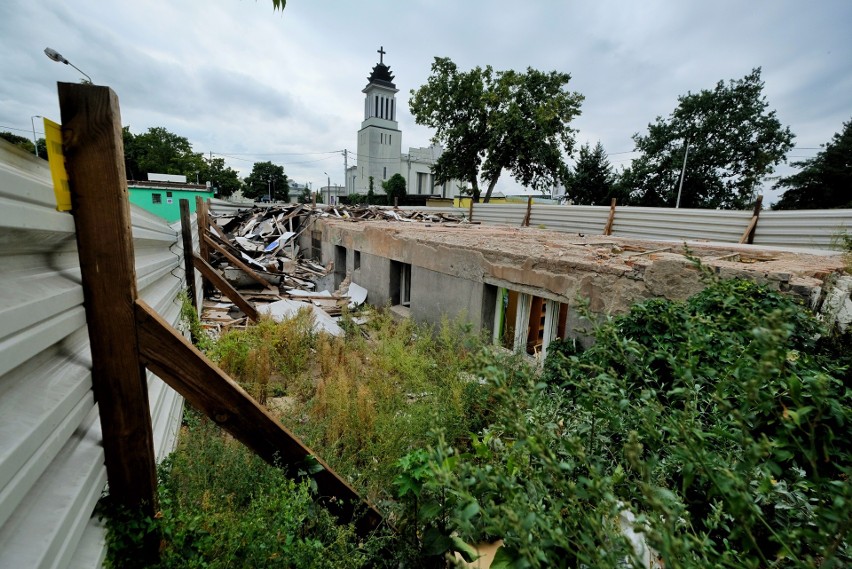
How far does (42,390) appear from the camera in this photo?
1.04 m

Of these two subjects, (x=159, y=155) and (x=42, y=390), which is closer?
(x=42, y=390)

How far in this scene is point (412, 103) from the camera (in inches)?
1030

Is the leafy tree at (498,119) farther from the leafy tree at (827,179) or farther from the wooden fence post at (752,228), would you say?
the leafy tree at (827,179)

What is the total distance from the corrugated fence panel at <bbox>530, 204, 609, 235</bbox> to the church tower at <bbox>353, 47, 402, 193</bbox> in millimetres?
54737

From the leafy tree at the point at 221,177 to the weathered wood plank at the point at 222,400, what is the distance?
219ft

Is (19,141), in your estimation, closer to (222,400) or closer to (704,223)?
(222,400)

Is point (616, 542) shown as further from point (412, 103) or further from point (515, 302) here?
point (412, 103)

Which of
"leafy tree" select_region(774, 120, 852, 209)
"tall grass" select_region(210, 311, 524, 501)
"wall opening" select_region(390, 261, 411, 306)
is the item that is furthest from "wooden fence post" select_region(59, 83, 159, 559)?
"leafy tree" select_region(774, 120, 852, 209)

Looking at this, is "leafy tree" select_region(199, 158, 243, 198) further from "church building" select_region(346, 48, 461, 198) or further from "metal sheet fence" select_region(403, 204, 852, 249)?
"metal sheet fence" select_region(403, 204, 852, 249)

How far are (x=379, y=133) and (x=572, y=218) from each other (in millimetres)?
59812

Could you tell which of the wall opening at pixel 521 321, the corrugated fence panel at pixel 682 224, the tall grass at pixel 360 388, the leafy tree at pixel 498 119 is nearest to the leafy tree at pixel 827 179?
the leafy tree at pixel 498 119

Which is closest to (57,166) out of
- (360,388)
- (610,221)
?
(360,388)

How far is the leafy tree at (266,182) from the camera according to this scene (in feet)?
234

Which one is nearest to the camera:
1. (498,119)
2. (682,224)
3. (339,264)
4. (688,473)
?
(688,473)
